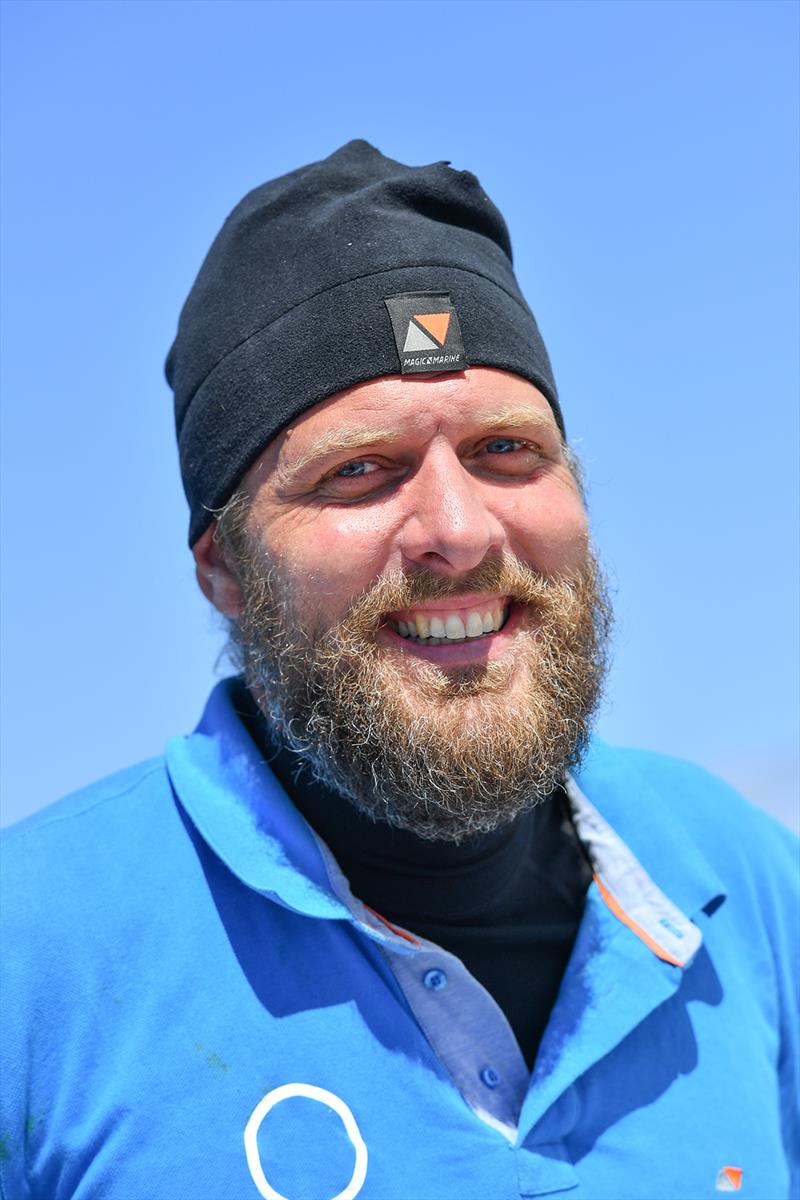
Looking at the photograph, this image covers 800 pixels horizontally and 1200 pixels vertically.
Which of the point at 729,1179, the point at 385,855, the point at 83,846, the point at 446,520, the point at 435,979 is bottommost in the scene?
the point at 729,1179

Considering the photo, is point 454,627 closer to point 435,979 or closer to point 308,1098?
point 435,979

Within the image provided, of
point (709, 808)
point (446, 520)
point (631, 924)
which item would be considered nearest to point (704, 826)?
point (709, 808)

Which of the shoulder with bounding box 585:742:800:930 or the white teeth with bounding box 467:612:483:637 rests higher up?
the white teeth with bounding box 467:612:483:637

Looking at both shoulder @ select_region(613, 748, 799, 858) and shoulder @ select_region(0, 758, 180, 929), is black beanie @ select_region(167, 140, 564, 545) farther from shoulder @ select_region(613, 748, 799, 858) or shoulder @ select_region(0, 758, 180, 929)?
shoulder @ select_region(613, 748, 799, 858)

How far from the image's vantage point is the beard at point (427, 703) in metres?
2.55

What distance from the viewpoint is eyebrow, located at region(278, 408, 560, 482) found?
2600 mm

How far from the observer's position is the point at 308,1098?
2207 millimetres

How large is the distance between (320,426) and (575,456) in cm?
93

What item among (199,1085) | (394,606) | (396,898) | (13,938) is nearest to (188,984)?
(199,1085)

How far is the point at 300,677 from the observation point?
2703 millimetres

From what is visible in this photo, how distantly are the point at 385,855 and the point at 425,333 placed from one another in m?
1.27

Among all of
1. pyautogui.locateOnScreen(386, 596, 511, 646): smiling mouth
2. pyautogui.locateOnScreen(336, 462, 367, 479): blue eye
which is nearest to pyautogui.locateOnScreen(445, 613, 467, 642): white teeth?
pyautogui.locateOnScreen(386, 596, 511, 646): smiling mouth

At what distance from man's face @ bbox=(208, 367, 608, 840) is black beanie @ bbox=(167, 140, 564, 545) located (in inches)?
3.2

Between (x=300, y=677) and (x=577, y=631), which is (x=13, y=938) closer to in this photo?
(x=300, y=677)
